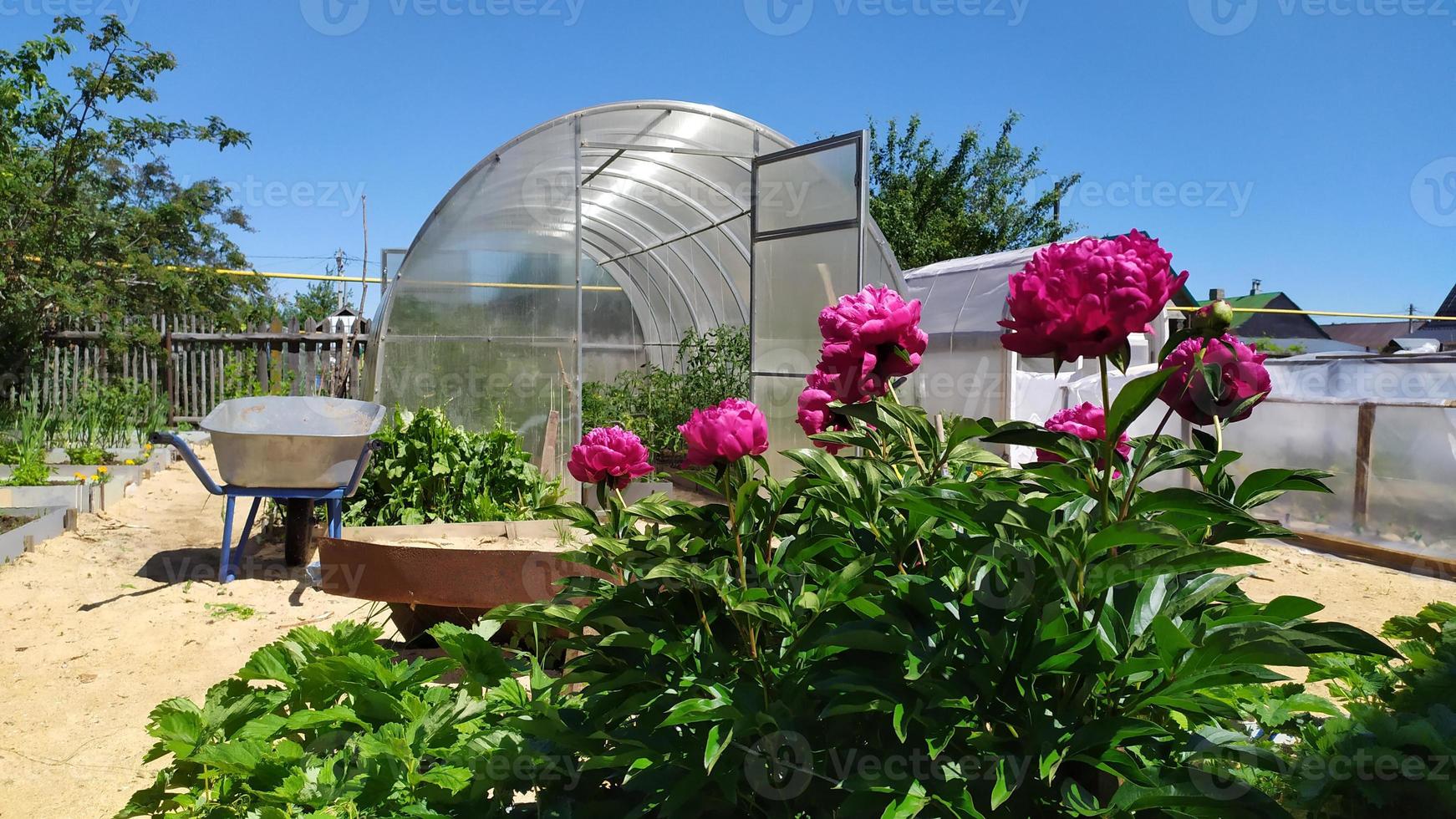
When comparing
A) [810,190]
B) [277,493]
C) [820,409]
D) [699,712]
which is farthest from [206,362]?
[699,712]

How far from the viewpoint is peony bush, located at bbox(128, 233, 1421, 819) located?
0.85 metres

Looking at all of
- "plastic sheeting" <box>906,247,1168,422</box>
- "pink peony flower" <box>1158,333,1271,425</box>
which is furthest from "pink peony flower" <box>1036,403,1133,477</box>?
"plastic sheeting" <box>906,247,1168,422</box>

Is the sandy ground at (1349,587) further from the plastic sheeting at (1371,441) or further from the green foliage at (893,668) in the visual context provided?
the green foliage at (893,668)

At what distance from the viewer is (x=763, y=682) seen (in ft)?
3.68

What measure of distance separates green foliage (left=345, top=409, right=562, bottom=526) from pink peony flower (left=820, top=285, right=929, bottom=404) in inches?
151

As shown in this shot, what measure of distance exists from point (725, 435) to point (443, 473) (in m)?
4.10

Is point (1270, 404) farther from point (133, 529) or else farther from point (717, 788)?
point (133, 529)

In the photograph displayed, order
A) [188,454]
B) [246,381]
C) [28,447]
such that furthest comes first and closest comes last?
1. [246,381]
2. [28,447]
3. [188,454]

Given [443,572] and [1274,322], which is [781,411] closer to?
[443,572]

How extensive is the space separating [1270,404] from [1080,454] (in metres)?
8.97

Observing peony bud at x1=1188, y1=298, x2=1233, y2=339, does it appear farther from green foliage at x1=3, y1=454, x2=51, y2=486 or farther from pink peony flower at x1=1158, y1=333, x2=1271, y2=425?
green foliage at x1=3, y1=454, x2=51, y2=486

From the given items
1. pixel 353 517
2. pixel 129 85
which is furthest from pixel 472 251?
pixel 129 85

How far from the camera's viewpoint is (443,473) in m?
4.90

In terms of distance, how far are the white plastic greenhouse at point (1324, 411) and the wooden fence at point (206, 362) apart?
315 inches
